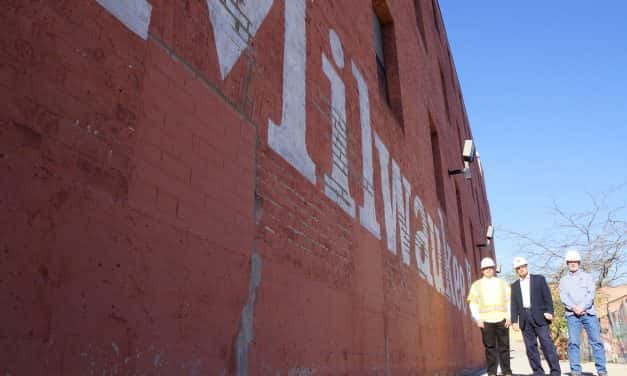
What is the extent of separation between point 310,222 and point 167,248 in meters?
1.69

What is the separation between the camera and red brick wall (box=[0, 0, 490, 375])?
67.8 inches

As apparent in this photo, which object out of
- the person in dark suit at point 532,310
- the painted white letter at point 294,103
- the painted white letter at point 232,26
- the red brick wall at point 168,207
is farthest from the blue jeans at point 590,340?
the painted white letter at point 232,26

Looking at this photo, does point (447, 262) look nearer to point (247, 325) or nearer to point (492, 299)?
point (492, 299)

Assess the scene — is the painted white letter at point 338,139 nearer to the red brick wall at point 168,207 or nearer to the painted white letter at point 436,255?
the red brick wall at point 168,207

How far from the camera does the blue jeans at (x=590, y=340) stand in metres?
6.92

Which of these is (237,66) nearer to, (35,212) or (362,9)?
(35,212)

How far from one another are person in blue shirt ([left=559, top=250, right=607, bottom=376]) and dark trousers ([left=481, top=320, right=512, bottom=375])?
0.88 metres

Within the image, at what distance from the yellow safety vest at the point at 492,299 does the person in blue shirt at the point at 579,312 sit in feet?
2.77

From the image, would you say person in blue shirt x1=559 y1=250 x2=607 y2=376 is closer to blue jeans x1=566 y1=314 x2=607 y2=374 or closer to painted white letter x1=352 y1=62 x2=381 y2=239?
blue jeans x1=566 y1=314 x2=607 y2=374

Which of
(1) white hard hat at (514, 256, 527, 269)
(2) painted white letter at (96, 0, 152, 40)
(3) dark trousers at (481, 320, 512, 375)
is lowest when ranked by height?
(3) dark trousers at (481, 320, 512, 375)

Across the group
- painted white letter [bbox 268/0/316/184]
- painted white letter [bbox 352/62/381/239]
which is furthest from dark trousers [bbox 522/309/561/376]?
painted white letter [bbox 268/0/316/184]

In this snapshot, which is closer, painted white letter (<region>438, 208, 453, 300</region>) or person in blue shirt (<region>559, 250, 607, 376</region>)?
person in blue shirt (<region>559, 250, 607, 376</region>)

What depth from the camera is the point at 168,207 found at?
2.34 meters

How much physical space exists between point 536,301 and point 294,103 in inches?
188
